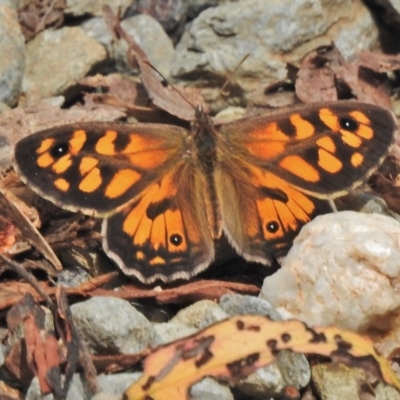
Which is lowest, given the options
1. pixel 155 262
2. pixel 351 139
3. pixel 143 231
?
pixel 155 262

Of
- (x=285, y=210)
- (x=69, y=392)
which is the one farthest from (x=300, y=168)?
(x=69, y=392)

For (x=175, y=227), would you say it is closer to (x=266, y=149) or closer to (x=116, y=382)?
(x=266, y=149)

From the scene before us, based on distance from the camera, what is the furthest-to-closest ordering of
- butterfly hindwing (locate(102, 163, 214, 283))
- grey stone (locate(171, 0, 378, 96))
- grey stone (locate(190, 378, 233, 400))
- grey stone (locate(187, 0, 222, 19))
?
grey stone (locate(187, 0, 222, 19)) → grey stone (locate(171, 0, 378, 96)) → butterfly hindwing (locate(102, 163, 214, 283)) → grey stone (locate(190, 378, 233, 400))

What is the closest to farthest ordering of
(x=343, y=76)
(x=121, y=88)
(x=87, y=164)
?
(x=87, y=164)
(x=343, y=76)
(x=121, y=88)

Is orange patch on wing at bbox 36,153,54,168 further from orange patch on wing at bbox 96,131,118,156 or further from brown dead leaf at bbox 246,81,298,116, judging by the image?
brown dead leaf at bbox 246,81,298,116

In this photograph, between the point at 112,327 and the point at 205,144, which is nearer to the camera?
the point at 112,327

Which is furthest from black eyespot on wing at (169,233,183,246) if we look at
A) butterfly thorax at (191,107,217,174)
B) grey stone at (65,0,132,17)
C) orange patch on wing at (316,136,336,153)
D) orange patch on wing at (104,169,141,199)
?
grey stone at (65,0,132,17)
